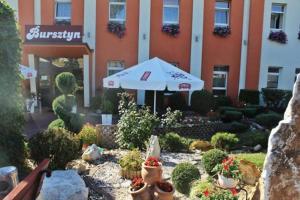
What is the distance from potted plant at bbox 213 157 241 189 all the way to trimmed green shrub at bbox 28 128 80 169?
275cm

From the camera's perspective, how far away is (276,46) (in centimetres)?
1861

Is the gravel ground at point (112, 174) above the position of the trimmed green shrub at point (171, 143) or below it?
Result: below

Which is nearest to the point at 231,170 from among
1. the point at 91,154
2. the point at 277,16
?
the point at 91,154

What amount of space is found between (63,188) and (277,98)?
47.7ft

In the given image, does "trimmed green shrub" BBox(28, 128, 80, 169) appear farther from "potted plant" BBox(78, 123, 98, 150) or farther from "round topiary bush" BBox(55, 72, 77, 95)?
"round topiary bush" BBox(55, 72, 77, 95)

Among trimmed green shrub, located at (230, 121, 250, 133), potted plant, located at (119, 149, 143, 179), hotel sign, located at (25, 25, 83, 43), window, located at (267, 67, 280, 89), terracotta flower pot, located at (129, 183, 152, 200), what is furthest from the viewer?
window, located at (267, 67, 280, 89)

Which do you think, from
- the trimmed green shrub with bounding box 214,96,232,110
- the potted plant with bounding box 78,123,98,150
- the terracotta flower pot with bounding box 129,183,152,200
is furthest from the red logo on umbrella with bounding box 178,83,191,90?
the terracotta flower pot with bounding box 129,183,152,200

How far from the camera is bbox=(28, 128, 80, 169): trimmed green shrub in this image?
6480 millimetres

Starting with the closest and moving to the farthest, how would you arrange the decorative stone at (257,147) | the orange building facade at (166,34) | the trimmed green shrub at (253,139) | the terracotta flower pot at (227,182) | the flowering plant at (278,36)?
the terracotta flower pot at (227,182)
the decorative stone at (257,147)
the trimmed green shrub at (253,139)
the orange building facade at (166,34)
the flowering plant at (278,36)

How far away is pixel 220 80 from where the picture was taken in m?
18.7

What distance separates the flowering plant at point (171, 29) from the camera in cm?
1755

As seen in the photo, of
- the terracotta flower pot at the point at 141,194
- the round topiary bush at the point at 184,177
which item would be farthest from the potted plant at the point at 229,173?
the terracotta flower pot at the point at 141,194

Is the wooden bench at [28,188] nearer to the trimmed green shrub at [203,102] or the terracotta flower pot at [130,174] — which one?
the terracotta flower pot at [130,174]

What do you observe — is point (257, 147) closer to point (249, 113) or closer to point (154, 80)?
point (154, 80)
